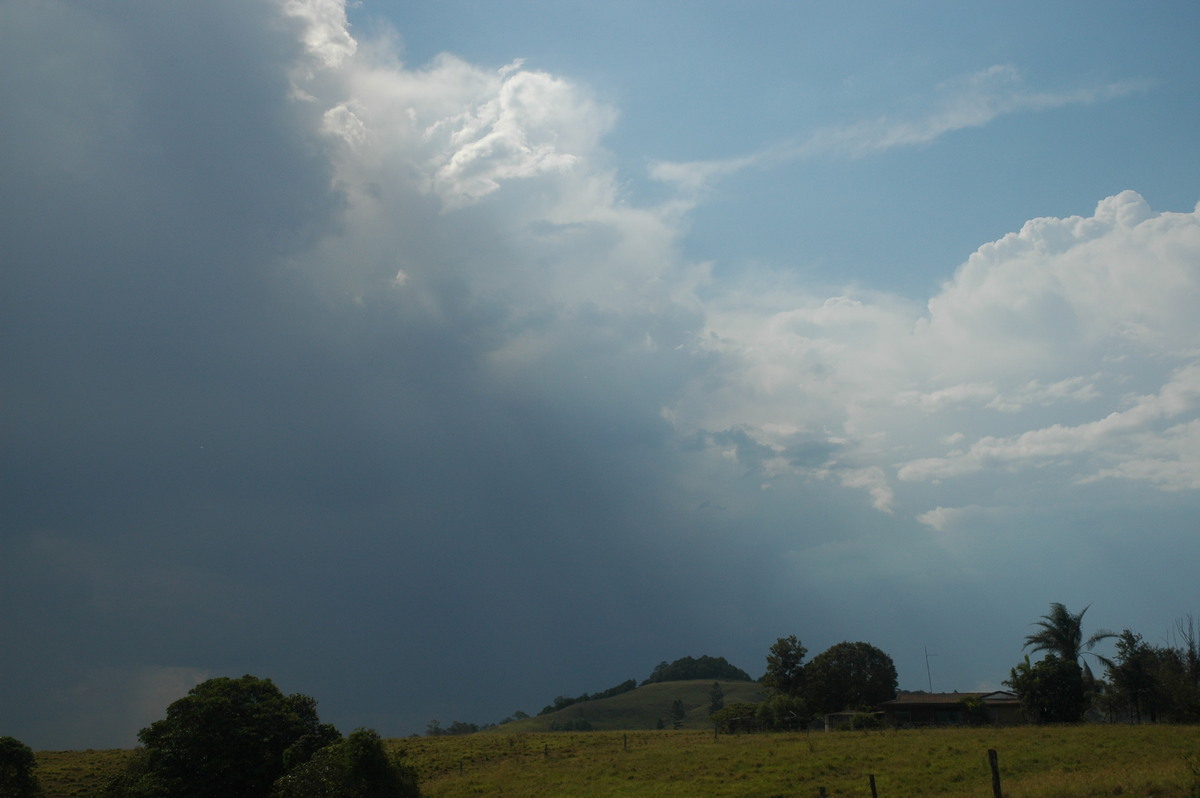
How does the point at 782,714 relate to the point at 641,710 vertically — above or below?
above

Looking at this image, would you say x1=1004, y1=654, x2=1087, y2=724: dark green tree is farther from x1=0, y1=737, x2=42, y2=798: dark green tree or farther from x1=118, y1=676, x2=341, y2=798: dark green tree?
x1=0, y1=737, x2=42, y2=798: dark green tree

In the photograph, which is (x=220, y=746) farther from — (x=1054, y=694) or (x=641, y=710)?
(x=641, y=710)

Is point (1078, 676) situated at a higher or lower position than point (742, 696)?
higher

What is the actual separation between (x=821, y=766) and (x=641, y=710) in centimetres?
13089

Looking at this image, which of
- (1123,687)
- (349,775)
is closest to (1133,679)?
(1123,687)

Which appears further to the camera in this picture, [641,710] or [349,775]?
[641,710]

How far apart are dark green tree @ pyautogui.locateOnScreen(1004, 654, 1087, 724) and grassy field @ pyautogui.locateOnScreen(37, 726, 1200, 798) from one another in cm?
988

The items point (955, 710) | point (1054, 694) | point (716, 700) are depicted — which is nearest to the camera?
point (1054, 694)

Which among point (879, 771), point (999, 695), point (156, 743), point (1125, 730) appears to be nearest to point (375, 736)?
point (156, 743)

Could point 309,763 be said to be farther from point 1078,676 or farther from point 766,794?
point 1078,676

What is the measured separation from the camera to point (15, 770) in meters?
45.7

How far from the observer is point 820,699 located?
305 feet

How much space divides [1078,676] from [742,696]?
112 m

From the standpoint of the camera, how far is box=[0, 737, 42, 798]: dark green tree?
45.1m
